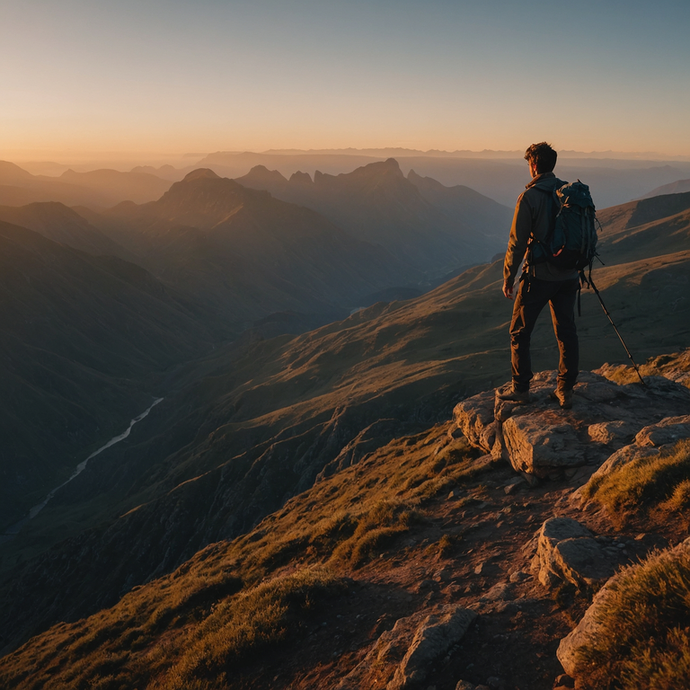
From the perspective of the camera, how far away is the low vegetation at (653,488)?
5.58m

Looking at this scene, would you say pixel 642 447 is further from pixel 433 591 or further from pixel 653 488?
pixel 433 591

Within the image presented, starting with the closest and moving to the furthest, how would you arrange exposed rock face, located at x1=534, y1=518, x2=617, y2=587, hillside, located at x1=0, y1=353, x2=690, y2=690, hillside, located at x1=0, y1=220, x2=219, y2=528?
hillside, located at x1=0, y1=353, x2=690, y2=690, exposed rock face, located at x1=534, y1=518, x2=617, y2=587, hillside, located at x1=0, y1=220, x2=219, y2=528

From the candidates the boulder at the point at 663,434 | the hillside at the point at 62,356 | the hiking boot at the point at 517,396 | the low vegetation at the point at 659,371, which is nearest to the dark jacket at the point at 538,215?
the boulder at the point at 663,434

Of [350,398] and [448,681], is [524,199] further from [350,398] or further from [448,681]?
[350,398]

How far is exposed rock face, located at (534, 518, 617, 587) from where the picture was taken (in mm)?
5148

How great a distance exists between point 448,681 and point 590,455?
17.3 ft

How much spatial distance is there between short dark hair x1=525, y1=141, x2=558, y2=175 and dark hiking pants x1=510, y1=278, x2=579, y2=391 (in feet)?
6.48

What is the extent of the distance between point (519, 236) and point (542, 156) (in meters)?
1.52

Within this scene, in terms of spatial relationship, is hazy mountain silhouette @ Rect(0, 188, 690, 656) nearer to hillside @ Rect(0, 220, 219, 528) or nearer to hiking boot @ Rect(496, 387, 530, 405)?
hillside @ Rect(0, 220, 219, 528)

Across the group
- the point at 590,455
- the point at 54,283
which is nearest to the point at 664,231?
the point at 590,455

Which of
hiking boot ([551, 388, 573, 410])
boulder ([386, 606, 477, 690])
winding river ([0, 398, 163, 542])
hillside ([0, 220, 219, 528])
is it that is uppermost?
hiking boot ([551, 388, 573, 410])

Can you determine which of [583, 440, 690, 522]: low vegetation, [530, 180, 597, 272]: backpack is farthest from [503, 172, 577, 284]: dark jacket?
[583, 440, 690, 522]: low vegetation

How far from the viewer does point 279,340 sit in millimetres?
144250

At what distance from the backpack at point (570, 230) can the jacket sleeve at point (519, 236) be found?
247mm
